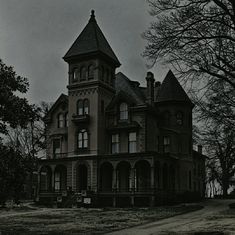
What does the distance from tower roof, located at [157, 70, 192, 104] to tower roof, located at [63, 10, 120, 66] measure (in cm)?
638

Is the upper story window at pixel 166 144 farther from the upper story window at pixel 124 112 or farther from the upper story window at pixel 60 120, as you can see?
the upper story window at pixel 60 120

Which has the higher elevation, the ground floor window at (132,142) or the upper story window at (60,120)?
the upper story window at (60,120)

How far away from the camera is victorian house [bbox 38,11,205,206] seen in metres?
47.7

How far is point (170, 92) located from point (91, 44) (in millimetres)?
11040

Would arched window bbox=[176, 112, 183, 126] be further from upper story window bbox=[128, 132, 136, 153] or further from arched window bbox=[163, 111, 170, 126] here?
upper story window bbox=[128, 132, 136, 153]

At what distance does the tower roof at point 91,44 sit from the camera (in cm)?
5053

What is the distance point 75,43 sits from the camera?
5259 cm

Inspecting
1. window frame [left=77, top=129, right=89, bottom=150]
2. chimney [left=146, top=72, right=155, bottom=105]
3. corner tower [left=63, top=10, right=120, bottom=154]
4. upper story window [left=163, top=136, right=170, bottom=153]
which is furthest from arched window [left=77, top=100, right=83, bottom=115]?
upper story window [left=163, top=136, right=170, bottom=153]

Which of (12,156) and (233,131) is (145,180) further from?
(12,156)

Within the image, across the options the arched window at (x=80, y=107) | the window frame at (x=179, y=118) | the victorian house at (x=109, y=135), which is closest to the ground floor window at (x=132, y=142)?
the victorian house at (x=109, y=135)

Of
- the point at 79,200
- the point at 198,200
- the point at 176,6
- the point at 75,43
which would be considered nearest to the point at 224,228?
the point at 176,6

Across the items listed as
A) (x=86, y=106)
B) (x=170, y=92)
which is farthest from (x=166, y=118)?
(x=86, y=106)

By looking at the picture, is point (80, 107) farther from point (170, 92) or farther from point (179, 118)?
point (179, 118)

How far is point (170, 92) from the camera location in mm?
54656
